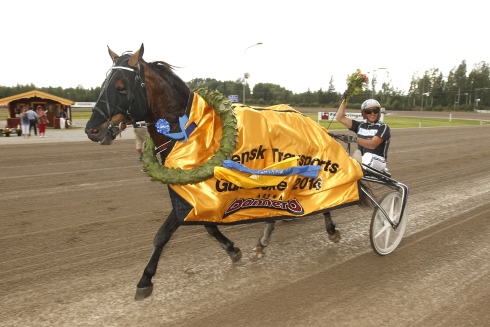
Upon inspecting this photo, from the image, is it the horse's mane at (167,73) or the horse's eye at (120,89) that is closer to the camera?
the horse's eye at (120,89)

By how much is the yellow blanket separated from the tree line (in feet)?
243

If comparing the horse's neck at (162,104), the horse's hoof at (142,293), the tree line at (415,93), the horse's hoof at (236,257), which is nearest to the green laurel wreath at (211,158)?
the horse's neck at (162,104)

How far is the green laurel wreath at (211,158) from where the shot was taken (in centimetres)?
309

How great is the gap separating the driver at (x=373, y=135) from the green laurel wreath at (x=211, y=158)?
1938 mm

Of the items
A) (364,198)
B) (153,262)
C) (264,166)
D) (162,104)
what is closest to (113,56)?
(162,104)

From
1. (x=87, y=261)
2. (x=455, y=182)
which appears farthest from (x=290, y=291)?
(x=455, y=182)

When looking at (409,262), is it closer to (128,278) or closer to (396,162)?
(128,278)

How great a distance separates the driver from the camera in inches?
177

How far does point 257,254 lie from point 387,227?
4.85 feet

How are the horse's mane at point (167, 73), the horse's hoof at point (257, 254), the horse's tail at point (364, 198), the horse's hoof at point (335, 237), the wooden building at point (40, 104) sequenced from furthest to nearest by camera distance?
the wooden building at point (40, 104) → the horse's hoof at point (335, 237) → the horse's tail at point (364, 198) → the horse's hoof at point (257, 254) → the horse's mane at point (167, 73)

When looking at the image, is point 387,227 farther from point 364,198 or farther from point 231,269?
point 231,269

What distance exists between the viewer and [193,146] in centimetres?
321

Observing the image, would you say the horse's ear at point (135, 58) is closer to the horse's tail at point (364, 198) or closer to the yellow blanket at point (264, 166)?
the yellow blanket at point (264, 166)

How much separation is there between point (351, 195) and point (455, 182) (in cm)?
531
